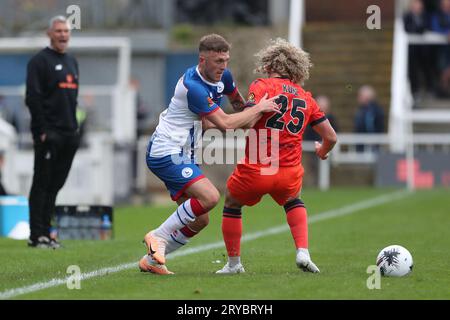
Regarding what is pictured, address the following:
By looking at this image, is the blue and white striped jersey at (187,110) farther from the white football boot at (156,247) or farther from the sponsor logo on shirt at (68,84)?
the sponsor logo on shirt at (68,84)

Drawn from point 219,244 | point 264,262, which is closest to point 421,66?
point 219,244

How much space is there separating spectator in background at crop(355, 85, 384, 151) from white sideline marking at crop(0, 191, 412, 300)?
342cm

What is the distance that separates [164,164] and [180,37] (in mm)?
21381

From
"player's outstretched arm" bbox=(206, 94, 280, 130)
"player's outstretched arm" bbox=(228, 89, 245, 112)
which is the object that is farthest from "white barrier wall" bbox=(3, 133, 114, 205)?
"player's outstretched arm" bbox=(206, 94, 280, 130)

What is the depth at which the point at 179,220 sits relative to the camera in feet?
30.5

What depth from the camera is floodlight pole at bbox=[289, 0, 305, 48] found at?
96.8 feet

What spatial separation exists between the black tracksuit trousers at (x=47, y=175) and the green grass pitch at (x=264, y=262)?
0.33m

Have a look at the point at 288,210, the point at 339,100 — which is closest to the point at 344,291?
the point at 288,210

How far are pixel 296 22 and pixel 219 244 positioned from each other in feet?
57.9

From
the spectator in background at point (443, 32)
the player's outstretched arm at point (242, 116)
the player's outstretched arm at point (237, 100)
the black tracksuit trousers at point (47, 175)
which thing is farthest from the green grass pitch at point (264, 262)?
the spectator in background at point (443, 32)

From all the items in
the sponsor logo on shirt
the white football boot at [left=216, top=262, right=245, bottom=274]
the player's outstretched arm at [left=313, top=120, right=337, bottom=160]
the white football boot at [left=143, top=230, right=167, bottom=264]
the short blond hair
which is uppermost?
the short blond hair

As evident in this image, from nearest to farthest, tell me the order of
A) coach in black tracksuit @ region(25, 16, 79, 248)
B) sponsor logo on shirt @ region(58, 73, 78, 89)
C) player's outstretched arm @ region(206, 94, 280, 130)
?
player's outstretched arm @ region(206, 94, 280, 130), coach in black tracksuit @ region(25, 16, 79, 248), sponsor logo on shirt @ region(58, 73, 78, 89)

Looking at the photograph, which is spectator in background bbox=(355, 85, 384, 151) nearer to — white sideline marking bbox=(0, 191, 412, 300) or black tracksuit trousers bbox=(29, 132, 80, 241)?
white sideline marking bbox=(0, 191, 412, 300)

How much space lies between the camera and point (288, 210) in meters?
9.44
